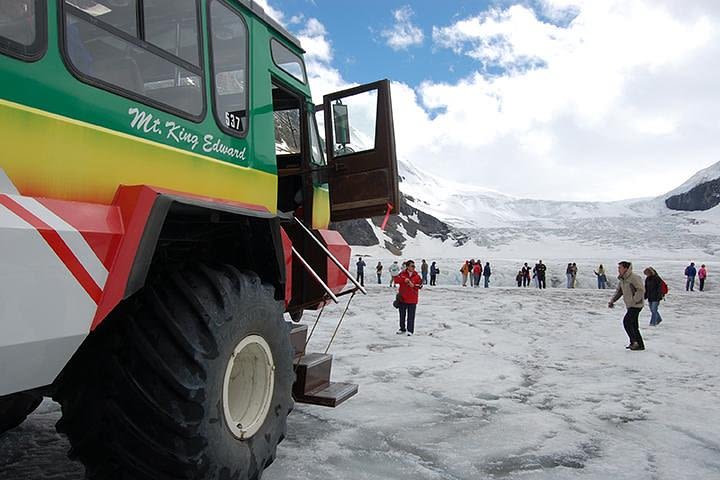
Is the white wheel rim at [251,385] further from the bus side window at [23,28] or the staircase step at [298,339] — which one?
the bus side window at [23,28]

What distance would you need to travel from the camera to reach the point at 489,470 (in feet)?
12.2

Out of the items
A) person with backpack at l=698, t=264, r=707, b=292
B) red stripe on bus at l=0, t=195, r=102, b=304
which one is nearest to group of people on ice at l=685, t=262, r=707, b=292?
person with backpack at l=698, t=264, r=707, b=292

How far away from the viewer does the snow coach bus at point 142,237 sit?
194 cm

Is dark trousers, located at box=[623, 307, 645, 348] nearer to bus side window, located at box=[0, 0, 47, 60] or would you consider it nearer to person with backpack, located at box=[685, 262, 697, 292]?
bus side window, located at box=[0, 0, 47, 60]

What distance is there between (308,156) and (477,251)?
52.6m

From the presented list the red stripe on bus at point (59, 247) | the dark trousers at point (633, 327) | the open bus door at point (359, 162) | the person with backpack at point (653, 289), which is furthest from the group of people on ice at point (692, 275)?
the red stripe on bus at point (59, 247)

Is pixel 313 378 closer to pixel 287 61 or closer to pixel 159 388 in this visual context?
pixel 159 388

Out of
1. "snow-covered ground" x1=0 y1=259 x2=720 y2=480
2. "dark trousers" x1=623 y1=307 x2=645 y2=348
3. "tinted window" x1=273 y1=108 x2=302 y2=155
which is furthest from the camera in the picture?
"dark trousers" x1=623 y1=307 x2=645 y2=348

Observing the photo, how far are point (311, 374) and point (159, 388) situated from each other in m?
2.19

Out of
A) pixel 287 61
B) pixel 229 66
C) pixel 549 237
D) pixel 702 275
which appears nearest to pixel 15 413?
pixel 229 66

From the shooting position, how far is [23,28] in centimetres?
208

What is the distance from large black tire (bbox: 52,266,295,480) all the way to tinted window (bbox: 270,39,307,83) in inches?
89.3

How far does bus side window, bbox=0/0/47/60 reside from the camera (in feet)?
6.63

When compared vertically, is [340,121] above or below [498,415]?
above
